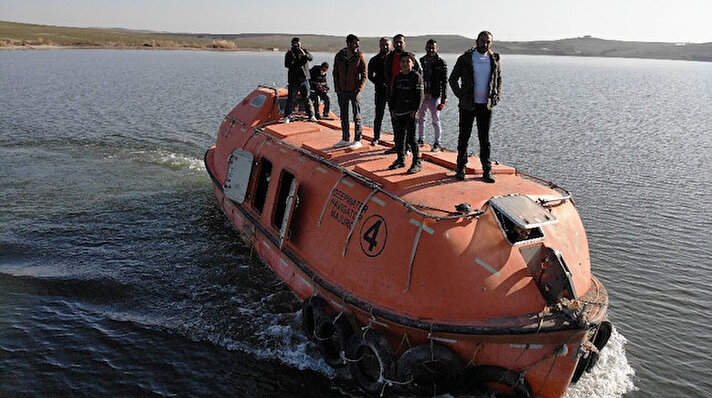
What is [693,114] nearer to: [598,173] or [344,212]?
[598,173]

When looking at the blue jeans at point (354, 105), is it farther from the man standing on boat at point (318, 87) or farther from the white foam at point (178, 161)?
the white foam at point (178, 161)

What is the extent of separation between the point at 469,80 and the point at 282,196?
4.99 meters

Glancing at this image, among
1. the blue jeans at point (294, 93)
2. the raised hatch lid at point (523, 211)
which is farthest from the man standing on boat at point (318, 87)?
the raised hatch lid at point (523, 211)

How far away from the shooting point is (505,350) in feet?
22.6

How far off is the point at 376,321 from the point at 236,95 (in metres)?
34.4

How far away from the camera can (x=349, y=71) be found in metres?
10.8

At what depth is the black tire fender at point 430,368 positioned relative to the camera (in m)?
7.05

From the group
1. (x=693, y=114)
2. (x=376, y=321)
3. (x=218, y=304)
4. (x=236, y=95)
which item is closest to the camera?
(x=376, y=321)

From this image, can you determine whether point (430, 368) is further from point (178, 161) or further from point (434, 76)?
point (178, 161)

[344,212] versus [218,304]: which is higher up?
[344,212]

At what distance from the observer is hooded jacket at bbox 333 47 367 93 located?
10719mm

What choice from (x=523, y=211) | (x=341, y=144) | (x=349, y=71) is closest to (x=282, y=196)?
(x=341, y=144)

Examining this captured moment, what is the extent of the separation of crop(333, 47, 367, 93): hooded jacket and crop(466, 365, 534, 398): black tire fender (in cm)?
620

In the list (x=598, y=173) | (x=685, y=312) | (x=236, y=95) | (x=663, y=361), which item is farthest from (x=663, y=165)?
(x=236, y=95)
